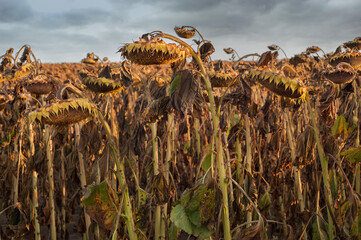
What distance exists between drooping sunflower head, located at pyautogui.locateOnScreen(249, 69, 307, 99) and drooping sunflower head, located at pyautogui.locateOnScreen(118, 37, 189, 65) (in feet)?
1.38

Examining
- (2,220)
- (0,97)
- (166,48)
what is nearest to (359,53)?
(166,48)

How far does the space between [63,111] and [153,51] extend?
1.47ft

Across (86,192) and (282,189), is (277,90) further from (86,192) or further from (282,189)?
(282,189)

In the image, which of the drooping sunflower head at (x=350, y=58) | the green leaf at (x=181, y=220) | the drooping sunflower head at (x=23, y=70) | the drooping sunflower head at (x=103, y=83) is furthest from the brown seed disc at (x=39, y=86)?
the drooping sunflower head at (x=350, y=58)

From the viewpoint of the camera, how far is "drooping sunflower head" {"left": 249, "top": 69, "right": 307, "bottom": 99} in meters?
1.83

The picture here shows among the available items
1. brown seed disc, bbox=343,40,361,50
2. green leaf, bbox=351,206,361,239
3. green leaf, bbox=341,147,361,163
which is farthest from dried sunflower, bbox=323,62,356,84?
brown seed disc, bbox=343,40,361,50

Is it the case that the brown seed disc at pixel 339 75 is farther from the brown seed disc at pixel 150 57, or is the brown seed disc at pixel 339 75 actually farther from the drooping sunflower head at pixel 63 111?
the drooping sunflower head at pixel 63 111

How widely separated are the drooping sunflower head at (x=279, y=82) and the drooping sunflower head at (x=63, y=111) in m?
0.82

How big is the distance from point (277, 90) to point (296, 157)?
0.73 metres

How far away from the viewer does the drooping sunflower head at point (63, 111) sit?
1.53m

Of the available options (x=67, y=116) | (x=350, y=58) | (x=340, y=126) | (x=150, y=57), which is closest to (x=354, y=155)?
(x=340, y=126)

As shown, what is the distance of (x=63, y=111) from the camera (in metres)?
1.53

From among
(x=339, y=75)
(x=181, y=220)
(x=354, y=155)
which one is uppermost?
(x=339, y=75)

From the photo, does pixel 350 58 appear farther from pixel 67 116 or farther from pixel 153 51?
pixel 67 116
